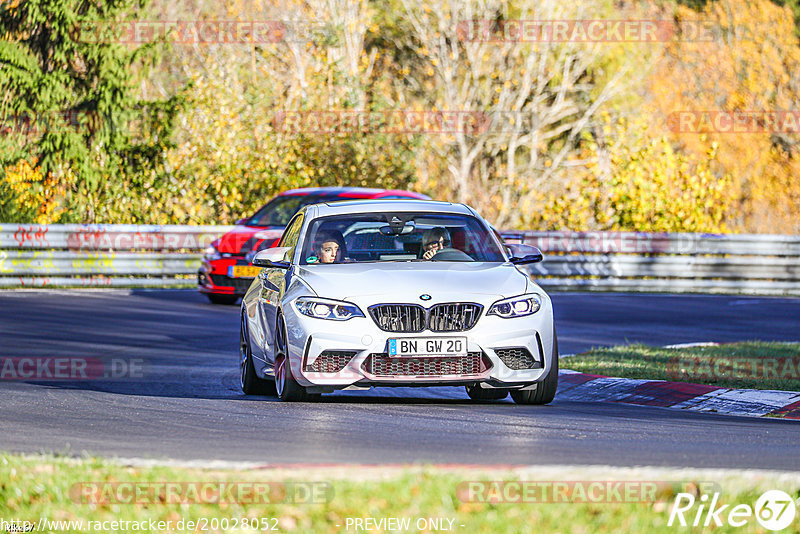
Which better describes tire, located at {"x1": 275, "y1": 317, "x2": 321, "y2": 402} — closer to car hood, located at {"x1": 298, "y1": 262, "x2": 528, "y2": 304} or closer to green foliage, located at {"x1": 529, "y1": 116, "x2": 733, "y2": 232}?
car hood, located at {"x1": 298, "y1": 262, "x2": 528, "y2": 304}

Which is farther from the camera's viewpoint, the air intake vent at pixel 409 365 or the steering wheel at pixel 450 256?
the steering wheel at pixel 450 256

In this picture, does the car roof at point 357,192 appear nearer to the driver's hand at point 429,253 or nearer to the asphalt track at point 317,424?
the asphalt track at point 317,424

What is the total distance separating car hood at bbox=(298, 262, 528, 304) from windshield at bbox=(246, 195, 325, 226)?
10.8 meters

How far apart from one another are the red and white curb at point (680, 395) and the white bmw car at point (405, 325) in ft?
4.61

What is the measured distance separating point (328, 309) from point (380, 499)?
13.5ft

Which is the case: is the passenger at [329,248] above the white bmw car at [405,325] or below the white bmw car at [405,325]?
above

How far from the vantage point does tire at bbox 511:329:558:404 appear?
10711 mm

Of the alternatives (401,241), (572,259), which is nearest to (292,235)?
(401,241)

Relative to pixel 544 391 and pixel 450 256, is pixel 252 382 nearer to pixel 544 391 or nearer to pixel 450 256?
pixel 450 256

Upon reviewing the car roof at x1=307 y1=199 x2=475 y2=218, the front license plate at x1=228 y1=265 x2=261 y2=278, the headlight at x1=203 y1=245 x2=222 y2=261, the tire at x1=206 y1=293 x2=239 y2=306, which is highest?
the car roof at x1=307 y1=199 x2=475 y2=218

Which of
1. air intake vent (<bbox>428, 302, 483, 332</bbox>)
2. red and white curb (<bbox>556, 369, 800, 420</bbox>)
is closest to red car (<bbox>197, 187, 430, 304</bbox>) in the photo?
red and white curb (<bbox>556, 369, 800, 420</bbox>)

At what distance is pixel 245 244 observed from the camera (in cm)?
2109

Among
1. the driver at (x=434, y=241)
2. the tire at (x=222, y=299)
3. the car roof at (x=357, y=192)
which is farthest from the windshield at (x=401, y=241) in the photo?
the tire at (x=222, y=299)

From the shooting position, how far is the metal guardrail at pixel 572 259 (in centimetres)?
2589
